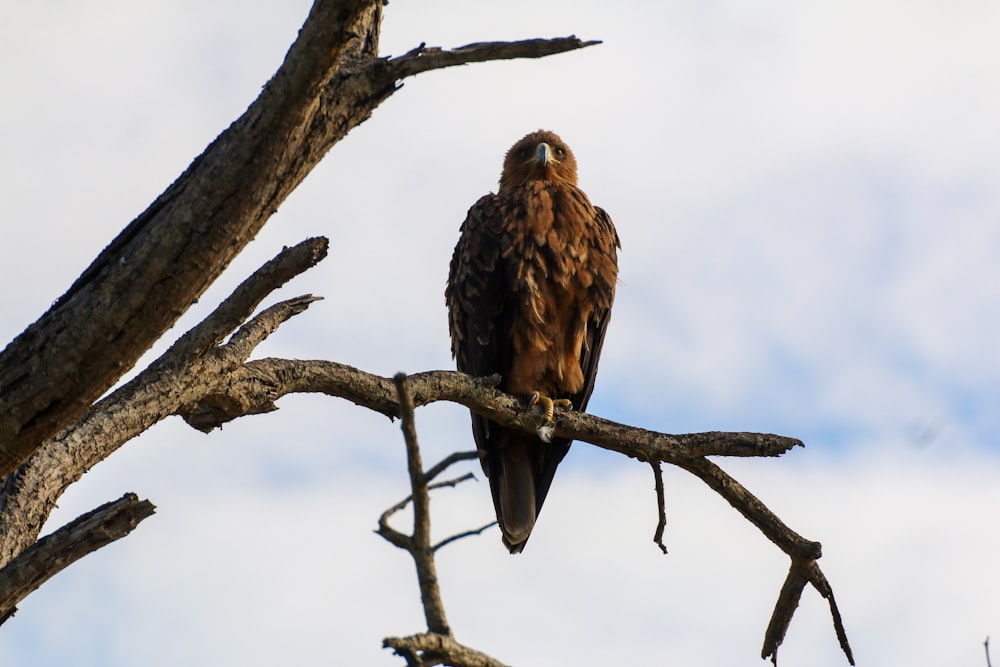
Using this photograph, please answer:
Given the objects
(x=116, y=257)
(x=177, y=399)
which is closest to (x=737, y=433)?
(x=177, y=399)

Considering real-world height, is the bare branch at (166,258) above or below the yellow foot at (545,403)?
below

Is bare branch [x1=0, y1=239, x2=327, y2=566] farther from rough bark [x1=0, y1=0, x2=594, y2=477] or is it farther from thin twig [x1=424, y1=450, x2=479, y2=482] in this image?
thin twig [x1=424, y1=450, x2=479, y2=482]

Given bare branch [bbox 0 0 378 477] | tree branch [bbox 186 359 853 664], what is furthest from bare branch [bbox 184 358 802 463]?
bare branch [bbox 0 0 378 477]

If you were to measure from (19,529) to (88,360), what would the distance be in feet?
2.64

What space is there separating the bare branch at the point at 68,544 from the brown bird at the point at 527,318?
2.92m

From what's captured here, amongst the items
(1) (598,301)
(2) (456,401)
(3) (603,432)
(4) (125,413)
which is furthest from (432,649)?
(1) (598,301)

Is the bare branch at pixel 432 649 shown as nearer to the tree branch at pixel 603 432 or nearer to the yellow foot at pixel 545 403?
the tree branch at pixel 603 432

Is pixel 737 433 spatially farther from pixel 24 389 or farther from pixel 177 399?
pixel 24 389

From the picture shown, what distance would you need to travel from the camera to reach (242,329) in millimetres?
3877

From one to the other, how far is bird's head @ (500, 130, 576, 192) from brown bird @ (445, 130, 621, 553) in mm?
673

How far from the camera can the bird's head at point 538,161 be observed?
6.92 metres

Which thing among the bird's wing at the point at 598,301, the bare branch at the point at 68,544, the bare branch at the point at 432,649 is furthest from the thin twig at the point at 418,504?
the bird's wing at the point at 598,301

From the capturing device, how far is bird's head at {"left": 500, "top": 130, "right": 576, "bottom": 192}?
6.92 m

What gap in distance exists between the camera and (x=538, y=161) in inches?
274
